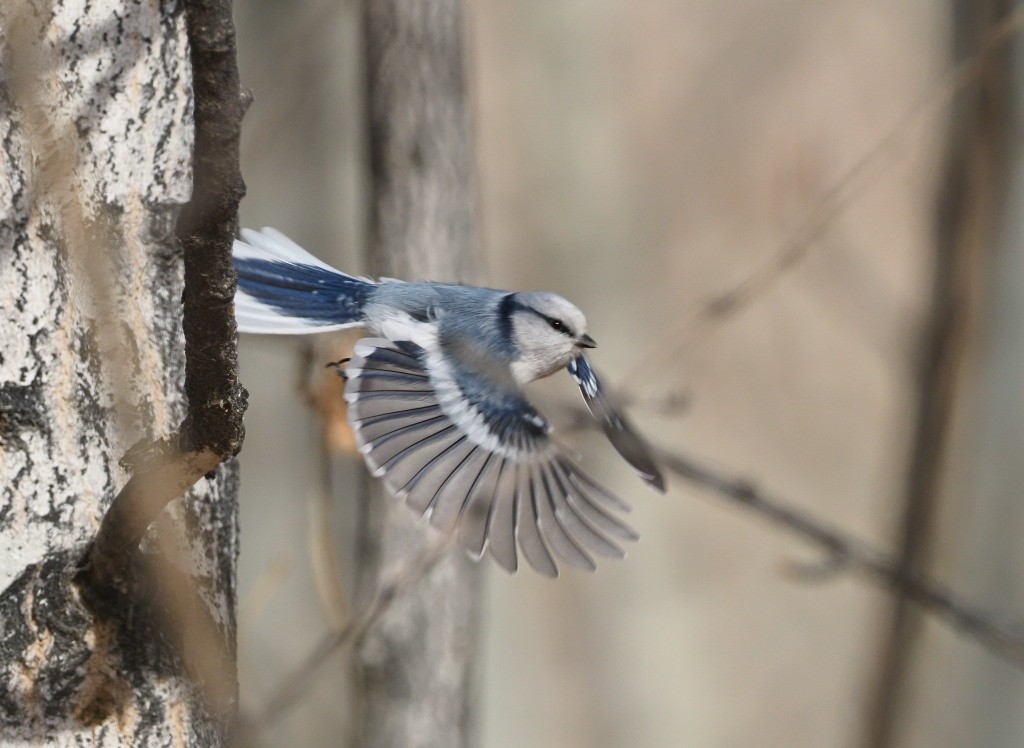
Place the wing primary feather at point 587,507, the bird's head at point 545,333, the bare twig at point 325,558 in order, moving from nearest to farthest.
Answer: the wing primary feather at point 587,507
the bird's head at point 545,333
the bare twig at point 325,558

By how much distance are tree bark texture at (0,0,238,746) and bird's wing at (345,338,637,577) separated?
32 cm

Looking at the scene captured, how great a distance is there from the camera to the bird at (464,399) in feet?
4.60

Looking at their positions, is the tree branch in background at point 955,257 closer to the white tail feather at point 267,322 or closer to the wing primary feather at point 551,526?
the wing primary feather at point 551,526

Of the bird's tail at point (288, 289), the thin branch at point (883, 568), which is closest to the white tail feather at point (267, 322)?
the bird's tail at point (288, 289)

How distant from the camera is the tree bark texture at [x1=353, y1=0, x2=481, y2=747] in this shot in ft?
7.53

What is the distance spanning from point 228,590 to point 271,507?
2926mm

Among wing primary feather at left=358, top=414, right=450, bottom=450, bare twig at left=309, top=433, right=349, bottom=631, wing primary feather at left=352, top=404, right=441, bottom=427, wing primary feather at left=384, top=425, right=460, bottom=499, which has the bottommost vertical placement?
bare twig at left=309, top=433, right=349, bottom=631

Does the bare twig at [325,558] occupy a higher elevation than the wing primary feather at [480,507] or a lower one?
lower

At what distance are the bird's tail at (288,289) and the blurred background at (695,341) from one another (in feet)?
6.19

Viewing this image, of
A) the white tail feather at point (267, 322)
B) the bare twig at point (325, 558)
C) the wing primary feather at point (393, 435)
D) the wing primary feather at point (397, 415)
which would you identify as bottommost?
the bare twig at point (325, 558)

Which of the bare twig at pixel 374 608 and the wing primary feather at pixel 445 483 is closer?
the wing primary feather at pixel 445 483

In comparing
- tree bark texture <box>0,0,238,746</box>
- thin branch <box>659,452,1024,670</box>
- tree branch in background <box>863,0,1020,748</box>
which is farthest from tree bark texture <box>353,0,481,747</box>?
tree branch in background <box>863,0,1020,748</box>

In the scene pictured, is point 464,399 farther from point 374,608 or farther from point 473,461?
point 374,608

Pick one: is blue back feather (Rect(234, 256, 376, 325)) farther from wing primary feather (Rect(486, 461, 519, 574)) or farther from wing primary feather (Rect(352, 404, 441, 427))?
wing primary feather (Rect(486, 461, 519, 574))
